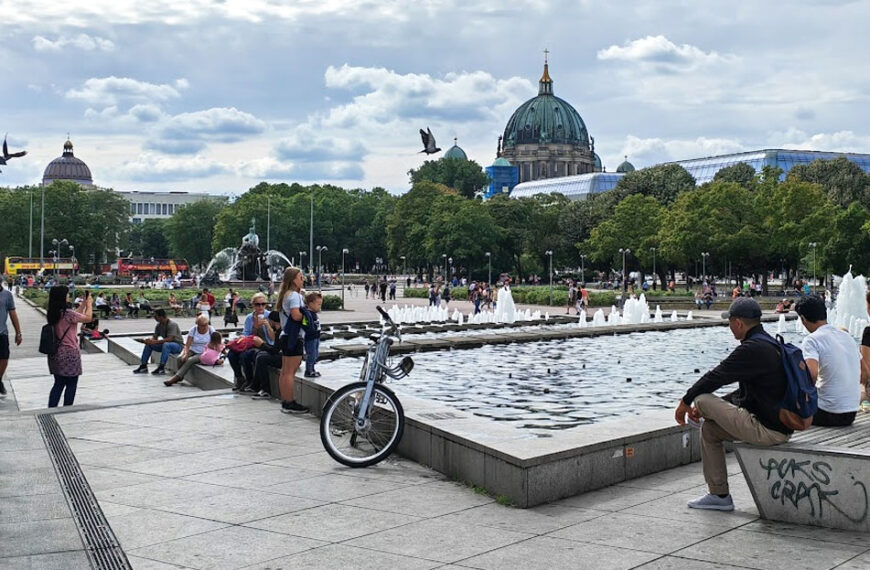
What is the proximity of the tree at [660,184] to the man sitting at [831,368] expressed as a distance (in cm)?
9790

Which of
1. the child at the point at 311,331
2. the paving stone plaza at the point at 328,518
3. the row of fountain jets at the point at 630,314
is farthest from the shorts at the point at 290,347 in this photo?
the row of fountain jets at the point at 630,314

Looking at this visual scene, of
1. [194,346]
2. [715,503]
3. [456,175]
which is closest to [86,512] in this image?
[715,503]

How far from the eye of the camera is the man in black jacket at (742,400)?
6.63m

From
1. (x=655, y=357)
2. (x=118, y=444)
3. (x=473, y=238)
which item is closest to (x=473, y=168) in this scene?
(x=473, y=238)

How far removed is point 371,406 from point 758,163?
149879 millimetres

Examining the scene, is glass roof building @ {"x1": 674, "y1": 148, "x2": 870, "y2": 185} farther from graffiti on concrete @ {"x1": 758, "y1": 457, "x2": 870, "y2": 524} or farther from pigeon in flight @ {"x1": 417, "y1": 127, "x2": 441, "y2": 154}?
graffiti on concrete @ {"x1": 758, "y1": 457, "x2": 870, "y2": 524}

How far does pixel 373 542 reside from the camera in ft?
20.7

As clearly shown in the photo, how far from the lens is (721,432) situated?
684 cm

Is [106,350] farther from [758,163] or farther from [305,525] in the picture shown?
[758,163]

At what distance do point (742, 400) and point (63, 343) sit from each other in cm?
869

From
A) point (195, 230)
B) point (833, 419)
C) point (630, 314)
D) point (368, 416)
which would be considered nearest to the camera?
point (833, 419)

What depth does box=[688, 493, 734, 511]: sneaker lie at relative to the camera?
6.96m

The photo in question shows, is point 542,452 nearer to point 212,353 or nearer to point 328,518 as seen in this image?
point 328,518

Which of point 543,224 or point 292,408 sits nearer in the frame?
point 292,408
